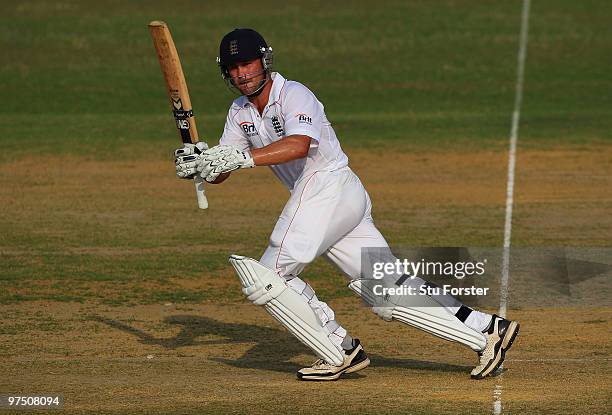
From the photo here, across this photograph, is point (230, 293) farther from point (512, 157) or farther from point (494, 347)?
point (512, 157)

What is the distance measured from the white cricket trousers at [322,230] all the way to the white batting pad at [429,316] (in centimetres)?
9

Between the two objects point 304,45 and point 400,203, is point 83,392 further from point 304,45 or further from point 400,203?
point 304,45

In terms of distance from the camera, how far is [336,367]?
7.68m

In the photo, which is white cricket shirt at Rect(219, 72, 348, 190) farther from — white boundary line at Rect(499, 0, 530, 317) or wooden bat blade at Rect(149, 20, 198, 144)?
white boundary line at Rect(499, 0, 530, 317)

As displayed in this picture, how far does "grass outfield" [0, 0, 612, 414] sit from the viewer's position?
7.74 meters

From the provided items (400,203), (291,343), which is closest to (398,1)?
(400,203)

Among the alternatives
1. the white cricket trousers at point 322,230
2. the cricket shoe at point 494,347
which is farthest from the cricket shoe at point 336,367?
the cricket shoe at point 494,347

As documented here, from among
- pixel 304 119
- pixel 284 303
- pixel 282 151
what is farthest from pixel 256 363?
pixel 304 119

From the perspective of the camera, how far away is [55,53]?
26594 mm

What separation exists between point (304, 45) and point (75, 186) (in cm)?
1184

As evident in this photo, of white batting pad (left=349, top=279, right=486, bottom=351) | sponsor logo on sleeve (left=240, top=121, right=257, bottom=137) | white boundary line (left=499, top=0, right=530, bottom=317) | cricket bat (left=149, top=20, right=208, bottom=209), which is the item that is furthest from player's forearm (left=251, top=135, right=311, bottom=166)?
white boundary line (left=499, top=0, right=530, bottom=317)

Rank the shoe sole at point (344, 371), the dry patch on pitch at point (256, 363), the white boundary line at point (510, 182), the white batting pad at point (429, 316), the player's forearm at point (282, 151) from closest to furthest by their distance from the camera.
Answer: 1. the dry patch on pitch at point (256, 363)
2. the player's forearm at point (282, 151)
3. the white boundary line at point (510, 182)
4. the white batting pad at point (429, 316)
5. the shoe sole at point (344, 371)

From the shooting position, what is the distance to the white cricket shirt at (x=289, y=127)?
7379mm

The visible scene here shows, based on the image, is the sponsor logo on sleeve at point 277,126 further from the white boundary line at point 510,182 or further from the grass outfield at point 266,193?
the white boundary line at point 510,182
